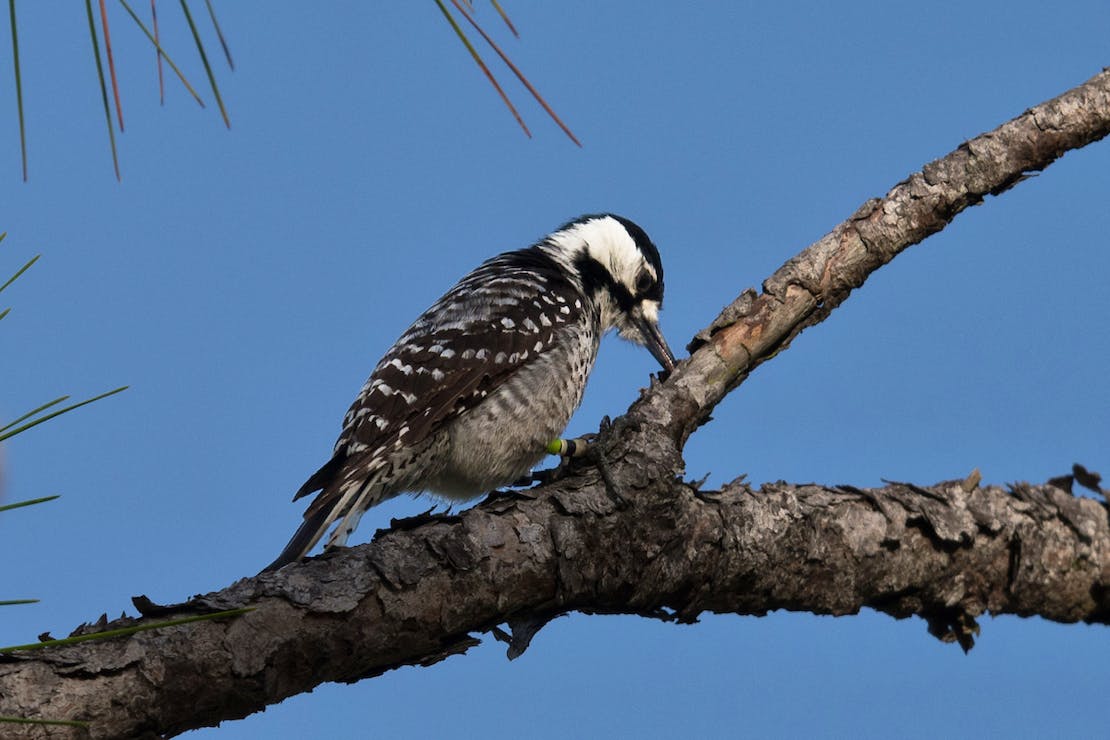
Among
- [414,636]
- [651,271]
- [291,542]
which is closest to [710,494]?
[414,636]

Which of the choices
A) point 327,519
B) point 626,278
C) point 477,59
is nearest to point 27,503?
point 477,59

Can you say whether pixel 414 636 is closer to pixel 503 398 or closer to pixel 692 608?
pixel 692 608

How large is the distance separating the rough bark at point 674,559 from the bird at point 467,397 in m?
0.96

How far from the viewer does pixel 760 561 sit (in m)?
3.81

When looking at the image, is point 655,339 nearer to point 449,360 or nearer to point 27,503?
point 449,360

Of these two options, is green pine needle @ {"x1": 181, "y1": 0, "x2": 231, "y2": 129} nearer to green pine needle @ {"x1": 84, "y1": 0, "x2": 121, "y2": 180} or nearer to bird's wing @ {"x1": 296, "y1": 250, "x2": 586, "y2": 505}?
green pine needle @ {"x1": 84, "y1": 0, "x2": 121, "y2": 180}

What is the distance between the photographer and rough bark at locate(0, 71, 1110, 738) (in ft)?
9.50

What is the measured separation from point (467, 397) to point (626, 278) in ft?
5.82

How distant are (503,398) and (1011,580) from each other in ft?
7.20

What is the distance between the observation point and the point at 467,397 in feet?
16.9

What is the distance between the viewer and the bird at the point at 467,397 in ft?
15.6

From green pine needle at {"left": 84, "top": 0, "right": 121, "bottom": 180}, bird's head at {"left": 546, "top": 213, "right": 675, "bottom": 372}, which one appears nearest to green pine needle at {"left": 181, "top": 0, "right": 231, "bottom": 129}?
green pine needle at {"left": 84, "top": 0, "right": 121, "bottom": 180}

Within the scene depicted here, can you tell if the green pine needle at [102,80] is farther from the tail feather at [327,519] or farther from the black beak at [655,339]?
the black beak at [655,339]

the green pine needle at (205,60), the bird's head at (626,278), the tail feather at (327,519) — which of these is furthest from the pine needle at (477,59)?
the bird's head at (626,278)
